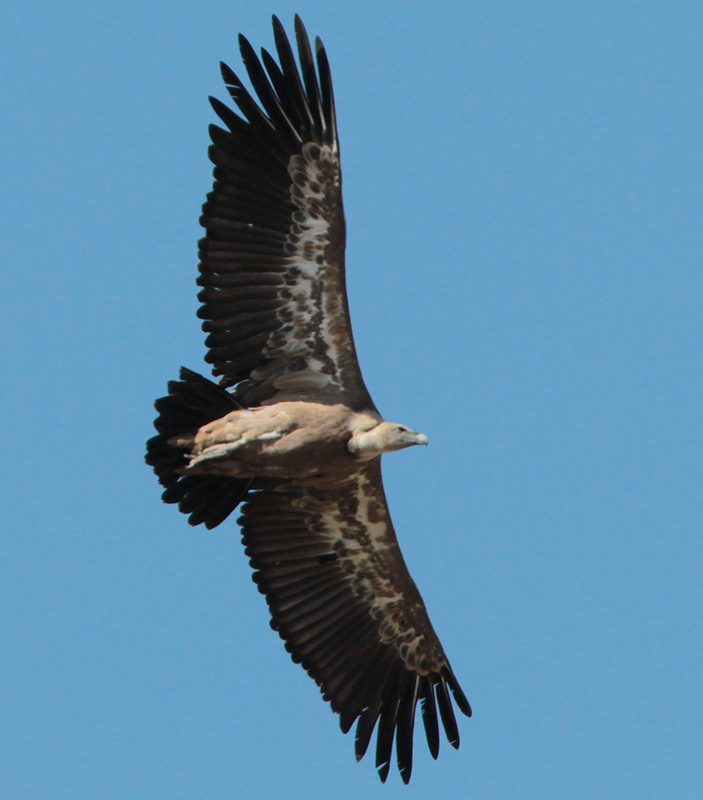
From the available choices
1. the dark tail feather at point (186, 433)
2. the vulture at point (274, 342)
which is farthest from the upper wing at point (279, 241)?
the dark tail feather at point (186, 433)

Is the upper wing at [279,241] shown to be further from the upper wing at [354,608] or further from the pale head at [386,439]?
the upper wing at [354,608]

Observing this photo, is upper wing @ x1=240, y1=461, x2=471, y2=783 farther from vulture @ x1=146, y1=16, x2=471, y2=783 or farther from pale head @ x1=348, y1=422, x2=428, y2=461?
pale head @ x1=348, y1=422, x2=428, y2=461

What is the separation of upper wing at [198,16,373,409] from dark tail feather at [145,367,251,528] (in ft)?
1.20

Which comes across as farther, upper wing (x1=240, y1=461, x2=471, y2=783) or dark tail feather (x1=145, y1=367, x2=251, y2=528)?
upper wing (x1=240, y1=461, x2=471, y2=783)

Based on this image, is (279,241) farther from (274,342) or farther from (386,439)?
(386,439)

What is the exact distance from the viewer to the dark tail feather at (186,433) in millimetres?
11852

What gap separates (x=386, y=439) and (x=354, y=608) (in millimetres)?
2049

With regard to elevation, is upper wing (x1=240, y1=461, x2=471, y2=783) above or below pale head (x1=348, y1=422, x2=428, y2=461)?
below

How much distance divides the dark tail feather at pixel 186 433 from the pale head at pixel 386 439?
1005 millimetres

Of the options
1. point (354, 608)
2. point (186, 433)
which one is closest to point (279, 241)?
point (186, 433)

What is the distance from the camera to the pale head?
11883 mm

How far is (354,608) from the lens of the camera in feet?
43.6

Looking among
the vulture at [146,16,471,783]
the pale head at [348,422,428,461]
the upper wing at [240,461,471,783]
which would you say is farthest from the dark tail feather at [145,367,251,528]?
the pale head at [348,422,428,461]

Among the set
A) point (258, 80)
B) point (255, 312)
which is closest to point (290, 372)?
point (255, 312)
